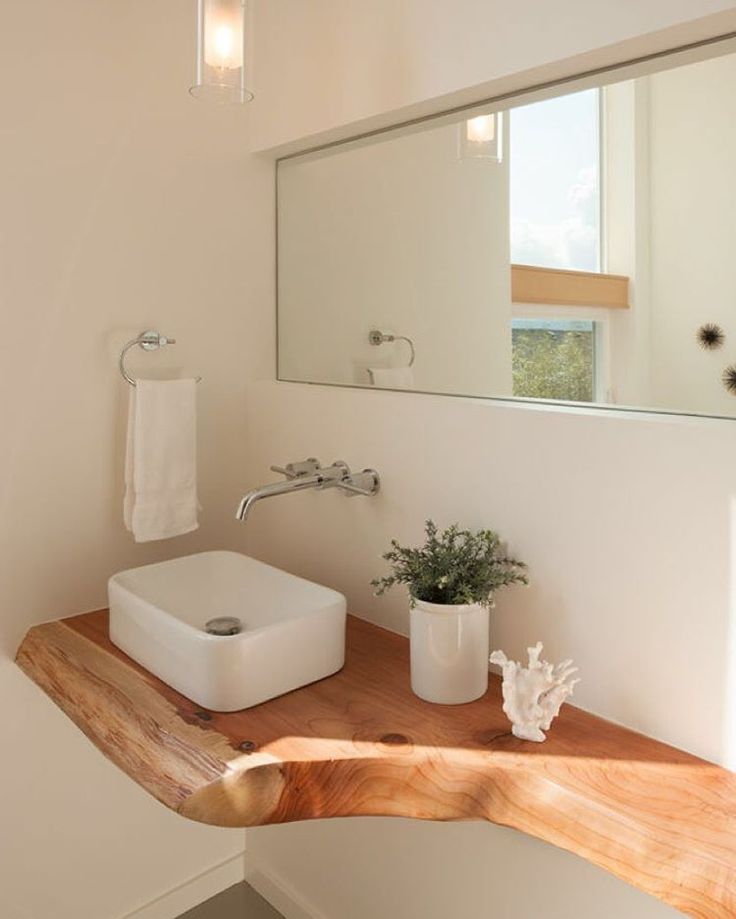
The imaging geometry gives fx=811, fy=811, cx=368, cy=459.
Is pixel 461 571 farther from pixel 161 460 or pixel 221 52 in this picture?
pixel 221 52

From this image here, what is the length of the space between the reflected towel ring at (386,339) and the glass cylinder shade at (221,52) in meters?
0.55

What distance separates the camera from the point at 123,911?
1.96m

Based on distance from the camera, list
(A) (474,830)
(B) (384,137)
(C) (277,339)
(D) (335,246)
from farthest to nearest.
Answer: (C) (277,339) < (D) (335,246) < (B) (384,137) < (A) (474,830)

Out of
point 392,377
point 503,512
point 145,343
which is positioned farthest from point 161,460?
point 503,512

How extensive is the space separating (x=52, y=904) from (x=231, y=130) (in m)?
1.84

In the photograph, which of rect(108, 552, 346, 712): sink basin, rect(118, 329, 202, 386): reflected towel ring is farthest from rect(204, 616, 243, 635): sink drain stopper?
rect(118, 329, 202, 386): reflected towel ring

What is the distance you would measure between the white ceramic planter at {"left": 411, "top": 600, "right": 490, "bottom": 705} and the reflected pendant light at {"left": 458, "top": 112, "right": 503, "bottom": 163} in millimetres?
855

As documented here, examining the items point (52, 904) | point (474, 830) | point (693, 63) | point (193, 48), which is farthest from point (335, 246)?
point (52, 904)

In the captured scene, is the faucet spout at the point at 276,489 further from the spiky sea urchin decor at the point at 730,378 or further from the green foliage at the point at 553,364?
the spiky sea urchin decor at the point at 730,378

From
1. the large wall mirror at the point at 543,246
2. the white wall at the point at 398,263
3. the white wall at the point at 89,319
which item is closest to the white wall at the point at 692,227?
the large wall mirror at the point at 543,246

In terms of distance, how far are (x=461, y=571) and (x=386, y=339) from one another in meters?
0.63

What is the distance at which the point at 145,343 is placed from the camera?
185cm

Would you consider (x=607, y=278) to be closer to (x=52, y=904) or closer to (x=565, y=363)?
(x=565, y=363)

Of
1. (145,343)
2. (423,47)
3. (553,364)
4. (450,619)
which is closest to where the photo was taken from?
(450,619)
